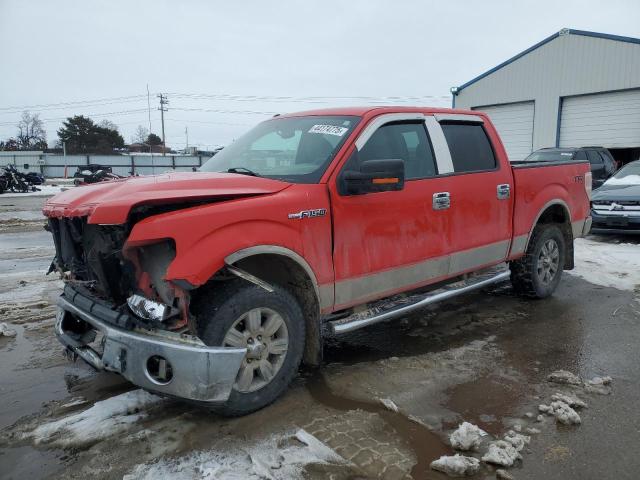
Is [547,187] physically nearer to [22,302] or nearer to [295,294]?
[295,294]

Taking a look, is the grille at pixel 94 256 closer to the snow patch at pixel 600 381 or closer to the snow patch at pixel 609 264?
the snow patch at pixel 600 381

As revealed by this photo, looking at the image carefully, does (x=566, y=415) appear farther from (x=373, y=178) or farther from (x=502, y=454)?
(x=373, y=178)

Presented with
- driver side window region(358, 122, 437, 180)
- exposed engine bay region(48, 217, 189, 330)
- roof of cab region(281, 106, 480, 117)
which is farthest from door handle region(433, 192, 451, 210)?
exposed engine bay region(48, 217, 189, 330)

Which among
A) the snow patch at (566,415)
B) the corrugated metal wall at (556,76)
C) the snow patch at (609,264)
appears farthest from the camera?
the corrugated metal wall at (556,76)

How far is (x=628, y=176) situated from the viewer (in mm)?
11055

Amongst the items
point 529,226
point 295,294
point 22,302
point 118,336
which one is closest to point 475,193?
point 529,226

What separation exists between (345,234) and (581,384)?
205 centimetres

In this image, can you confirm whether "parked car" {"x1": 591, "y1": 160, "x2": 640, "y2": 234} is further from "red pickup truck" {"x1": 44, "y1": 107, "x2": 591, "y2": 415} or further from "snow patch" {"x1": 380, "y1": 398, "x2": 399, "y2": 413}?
Answer: "snow patch" {"x1": 380, "y1": 398, "x2": 399, "y2": 413}

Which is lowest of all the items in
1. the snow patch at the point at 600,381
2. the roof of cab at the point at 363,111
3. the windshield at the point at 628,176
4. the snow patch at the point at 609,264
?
the snow patch at the point at 600,381

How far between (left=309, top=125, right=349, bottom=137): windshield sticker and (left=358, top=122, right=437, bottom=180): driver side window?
0.21 m

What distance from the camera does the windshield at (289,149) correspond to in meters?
3.68

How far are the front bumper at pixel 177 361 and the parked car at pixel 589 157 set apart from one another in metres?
13.2

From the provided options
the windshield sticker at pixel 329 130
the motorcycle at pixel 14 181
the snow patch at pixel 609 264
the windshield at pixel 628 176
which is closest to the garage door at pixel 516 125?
the windshield at pixel 628 176

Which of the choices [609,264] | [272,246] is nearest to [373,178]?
[272,246]
